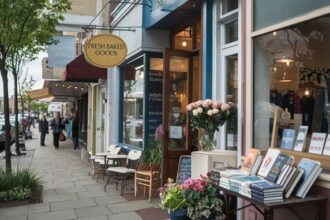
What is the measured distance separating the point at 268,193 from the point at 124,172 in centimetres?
508

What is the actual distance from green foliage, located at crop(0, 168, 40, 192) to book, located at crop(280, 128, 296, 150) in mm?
5200

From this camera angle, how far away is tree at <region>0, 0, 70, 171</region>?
871 centimetres

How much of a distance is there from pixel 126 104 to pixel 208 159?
647cm

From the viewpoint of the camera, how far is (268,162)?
4.50 m

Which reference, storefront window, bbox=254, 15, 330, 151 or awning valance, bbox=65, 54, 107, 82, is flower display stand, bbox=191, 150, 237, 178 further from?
awning valance, bbox=65, 54, 107, 82

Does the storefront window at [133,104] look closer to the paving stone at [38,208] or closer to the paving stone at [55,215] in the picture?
the paving stone at [38,208]

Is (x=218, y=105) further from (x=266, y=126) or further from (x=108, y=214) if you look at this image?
(x=108, y=214)

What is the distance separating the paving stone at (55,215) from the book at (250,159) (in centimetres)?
317

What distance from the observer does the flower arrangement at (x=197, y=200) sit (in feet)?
16.1

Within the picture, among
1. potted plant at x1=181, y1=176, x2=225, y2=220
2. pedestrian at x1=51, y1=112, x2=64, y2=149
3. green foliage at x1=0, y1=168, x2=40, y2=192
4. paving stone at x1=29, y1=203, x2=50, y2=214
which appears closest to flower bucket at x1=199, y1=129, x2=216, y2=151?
potted plant at x1=181, y1=176, x2=225, y2=220

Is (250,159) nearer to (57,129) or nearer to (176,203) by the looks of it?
(176,203)

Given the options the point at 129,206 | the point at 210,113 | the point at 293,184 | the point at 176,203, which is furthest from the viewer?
the point at 129,206

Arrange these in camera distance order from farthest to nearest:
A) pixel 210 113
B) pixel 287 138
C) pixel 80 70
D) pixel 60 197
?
pixel 80 70
pixel 60 197
pixel 210 113
pixel 287 138

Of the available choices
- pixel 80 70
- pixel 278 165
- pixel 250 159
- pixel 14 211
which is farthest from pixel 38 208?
pixel 80 70
